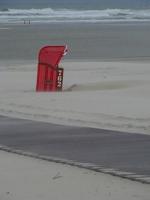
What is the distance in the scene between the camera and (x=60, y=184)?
637cm

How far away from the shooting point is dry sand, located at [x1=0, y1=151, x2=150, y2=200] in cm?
593

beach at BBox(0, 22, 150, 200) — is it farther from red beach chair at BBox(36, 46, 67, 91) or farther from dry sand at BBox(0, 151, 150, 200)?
red beach chair at BBox(36, 46, 67, 91)

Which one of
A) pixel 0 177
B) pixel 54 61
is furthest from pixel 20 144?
pixel 54 61

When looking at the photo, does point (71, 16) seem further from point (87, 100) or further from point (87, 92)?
point (87, 100)

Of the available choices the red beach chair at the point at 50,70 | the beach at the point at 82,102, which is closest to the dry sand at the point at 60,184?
the beach at the point at 82,102

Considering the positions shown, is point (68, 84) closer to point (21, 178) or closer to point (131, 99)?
point (131, 99)

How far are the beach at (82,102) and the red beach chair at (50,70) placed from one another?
0.30 metres

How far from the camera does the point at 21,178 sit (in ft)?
21.9

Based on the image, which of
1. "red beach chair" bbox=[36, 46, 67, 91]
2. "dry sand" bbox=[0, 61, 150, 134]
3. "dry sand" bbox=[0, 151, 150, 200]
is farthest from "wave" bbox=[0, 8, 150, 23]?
"dry sand" bbox=[0, 151, 150, 200]

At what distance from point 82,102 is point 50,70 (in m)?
3.04

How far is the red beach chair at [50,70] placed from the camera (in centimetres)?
1577

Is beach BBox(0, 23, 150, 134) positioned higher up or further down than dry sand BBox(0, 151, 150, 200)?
further down

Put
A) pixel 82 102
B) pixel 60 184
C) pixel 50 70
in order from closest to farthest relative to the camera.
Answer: pixel 60 184
pixel 82 102
pixel 50 70

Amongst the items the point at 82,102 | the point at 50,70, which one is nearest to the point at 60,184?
the point at 82,102
